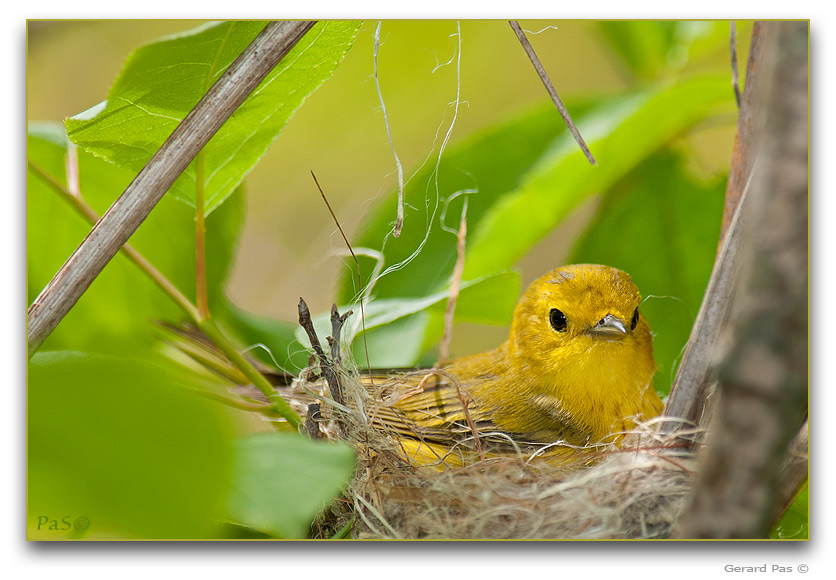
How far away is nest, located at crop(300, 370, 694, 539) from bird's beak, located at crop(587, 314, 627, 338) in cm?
27

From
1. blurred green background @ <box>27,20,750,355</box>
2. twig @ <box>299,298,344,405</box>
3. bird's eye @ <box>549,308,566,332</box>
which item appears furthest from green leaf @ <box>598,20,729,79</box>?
twig @ <box>299,298,344,405</box>

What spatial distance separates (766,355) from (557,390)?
0.98m

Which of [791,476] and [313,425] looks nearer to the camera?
[791,476]

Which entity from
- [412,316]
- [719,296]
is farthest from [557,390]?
[719,296]

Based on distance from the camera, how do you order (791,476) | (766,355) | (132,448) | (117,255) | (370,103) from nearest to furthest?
(766,355)
(132,448)
(791,476)
(117,255)
(370,103)

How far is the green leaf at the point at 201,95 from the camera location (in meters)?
1.22

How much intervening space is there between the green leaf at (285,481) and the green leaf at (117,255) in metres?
0.68

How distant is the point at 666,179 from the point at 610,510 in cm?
93

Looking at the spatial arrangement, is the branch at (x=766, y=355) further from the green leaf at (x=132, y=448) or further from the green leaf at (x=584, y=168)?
the green leaf at (x=584, y=168)

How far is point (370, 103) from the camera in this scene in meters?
2.10

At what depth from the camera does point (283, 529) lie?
0.91m

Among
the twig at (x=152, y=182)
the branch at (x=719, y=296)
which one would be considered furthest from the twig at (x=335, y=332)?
the branch at (x=719, y=296)

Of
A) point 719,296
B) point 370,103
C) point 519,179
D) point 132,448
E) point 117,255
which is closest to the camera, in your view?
point 132,448

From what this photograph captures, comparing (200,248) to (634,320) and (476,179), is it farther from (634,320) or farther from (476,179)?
(634,320)
